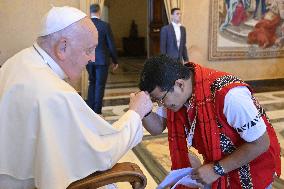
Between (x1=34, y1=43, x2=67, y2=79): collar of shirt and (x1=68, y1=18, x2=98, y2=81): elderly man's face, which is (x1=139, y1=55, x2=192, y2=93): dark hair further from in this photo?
(x1=34, y1=43, x2=67, y2=79): collar of shirt

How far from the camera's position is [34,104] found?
136 centimetres

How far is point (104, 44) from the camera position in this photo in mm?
5551

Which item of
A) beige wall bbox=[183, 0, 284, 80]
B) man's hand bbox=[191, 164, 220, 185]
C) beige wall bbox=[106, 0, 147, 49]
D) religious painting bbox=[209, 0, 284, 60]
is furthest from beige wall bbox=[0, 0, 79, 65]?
beige wall bbox=[106, 0, 147, 49]

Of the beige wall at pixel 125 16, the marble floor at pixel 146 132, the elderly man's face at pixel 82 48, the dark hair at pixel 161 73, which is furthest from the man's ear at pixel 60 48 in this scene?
the beige wall at pixel 125 16

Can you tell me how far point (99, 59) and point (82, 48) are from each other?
4.01m

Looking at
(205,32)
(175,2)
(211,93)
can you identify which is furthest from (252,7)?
(211,93)

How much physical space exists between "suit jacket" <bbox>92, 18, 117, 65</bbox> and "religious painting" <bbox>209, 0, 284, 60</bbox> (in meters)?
3.41

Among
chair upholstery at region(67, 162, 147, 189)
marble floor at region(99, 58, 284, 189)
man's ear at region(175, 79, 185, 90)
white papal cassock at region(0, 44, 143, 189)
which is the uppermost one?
man's ear at region(175, 79, 185, 90)

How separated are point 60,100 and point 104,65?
428 cm

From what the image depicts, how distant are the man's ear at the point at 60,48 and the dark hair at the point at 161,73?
378 mm

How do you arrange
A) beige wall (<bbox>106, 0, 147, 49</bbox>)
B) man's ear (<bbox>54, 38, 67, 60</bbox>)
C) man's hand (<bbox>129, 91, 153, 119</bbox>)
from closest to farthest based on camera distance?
man's ear (<bbox>54, 38, 67, 60</bbox>), man's hand (<bbox>129, 91, 153, 119</bbox>), beige wall (<bbox>106, 0, 147, 49</bbox>)

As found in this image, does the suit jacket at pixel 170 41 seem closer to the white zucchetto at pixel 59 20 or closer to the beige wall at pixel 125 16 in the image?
the white zucchetto at pixel 59 20

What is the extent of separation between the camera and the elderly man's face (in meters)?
1.54

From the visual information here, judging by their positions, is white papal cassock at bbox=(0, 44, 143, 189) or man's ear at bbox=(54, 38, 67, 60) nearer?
white papal cassock at bbox=(0, 44, 143, 189)
